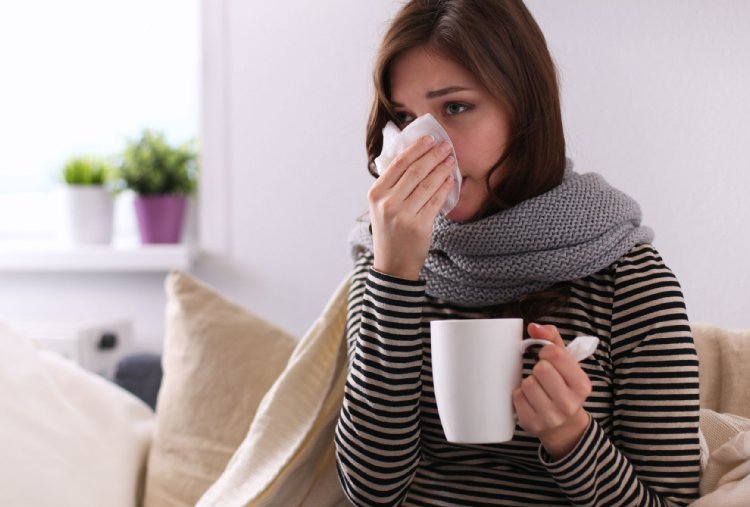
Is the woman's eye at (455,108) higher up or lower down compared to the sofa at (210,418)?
higher up

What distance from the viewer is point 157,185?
1957 mm

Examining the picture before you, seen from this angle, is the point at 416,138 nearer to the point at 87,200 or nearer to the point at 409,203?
the point at 409,203

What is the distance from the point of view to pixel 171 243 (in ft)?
6.53

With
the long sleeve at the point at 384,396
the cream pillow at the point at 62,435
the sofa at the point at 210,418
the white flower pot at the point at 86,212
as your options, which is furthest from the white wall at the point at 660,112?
the white flower pot at the point at 86,212

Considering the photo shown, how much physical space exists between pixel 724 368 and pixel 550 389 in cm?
45

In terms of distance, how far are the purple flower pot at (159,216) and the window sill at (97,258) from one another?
0.03 meters

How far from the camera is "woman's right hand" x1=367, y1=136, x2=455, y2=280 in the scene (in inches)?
35.7

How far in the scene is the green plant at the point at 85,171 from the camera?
2047mm

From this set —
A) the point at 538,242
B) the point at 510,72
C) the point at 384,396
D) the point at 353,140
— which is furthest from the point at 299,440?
the point at 353,140

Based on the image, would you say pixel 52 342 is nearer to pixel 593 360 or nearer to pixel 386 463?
pixel 386 463

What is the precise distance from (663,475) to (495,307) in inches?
11.2

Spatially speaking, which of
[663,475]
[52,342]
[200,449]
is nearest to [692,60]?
[663,475]

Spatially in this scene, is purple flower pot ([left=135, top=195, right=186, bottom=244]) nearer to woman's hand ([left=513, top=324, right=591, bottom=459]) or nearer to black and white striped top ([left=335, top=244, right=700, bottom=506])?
black and white striped top ([left=335, top=244, right=700, bottom=506])

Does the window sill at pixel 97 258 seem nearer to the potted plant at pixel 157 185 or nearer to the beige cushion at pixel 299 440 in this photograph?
the potted plant at pixel 157 185
